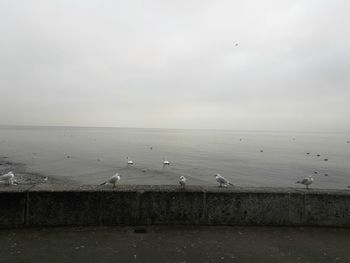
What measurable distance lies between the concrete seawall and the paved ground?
0.22 m

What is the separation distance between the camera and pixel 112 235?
5742 millimetres

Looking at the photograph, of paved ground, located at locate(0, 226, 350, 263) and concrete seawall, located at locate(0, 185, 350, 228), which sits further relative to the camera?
concrete seawall, located at locate(0, 185, 350, 228)

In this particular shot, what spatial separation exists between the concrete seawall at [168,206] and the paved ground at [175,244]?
221 millimetres

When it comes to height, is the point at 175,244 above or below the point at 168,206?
below

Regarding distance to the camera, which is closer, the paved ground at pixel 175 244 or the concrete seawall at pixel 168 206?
the paved ground at pixel 175 244

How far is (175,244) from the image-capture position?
539 centimetres

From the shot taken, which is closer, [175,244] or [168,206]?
[175,244]

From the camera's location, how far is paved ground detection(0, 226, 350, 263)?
16.0ft

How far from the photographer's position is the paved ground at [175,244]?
4887mm

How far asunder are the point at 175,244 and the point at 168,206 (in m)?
1.13

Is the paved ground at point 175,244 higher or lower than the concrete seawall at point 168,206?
lower

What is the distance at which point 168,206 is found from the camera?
645cm

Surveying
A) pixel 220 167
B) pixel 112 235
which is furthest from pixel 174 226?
pixel 220 167

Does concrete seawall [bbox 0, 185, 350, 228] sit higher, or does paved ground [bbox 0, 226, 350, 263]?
concrete seawall [bbox 0, 185, 350, 228]
